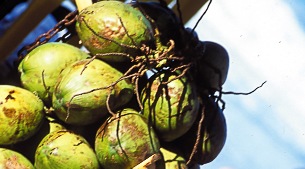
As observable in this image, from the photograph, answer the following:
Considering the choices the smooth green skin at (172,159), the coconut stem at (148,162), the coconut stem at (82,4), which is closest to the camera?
the coconut stem at (148,162)

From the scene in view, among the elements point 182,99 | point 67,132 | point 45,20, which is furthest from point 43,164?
point 45,20

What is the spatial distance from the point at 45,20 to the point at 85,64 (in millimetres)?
514

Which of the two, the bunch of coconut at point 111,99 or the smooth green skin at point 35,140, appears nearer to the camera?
the bunch of coconut at point 111,99

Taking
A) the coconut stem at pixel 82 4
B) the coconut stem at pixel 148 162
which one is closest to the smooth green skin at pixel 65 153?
the coconut stem at pixel 148 162

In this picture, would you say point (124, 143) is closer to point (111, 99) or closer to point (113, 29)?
point (111, 99)

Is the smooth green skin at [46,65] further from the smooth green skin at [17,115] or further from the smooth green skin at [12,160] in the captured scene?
the smooth green skin at [12,160]

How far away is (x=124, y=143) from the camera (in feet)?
4.83

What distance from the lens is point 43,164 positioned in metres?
1.51

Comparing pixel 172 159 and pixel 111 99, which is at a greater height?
pixel 111 99

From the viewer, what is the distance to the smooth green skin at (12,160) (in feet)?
Answer: 4.87

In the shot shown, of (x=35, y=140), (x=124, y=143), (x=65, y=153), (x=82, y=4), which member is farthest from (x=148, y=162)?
(x=82, y=4)

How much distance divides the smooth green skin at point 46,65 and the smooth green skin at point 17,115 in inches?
1.9

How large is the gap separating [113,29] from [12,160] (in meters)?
0.38

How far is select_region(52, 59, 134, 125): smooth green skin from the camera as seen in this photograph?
1.49 meters
